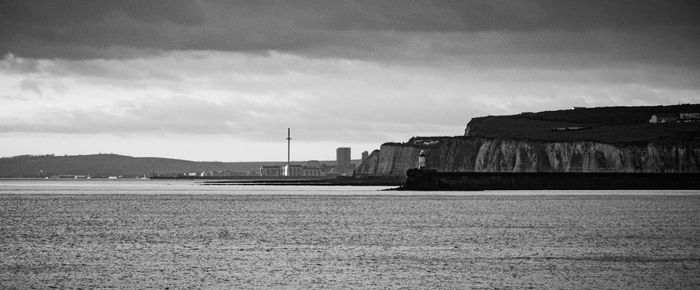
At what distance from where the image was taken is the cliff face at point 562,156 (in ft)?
393

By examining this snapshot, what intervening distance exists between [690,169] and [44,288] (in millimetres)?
106698

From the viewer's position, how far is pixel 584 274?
2314 centimetres

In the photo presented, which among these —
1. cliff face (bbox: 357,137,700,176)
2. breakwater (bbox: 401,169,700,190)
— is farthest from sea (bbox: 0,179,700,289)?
cliff face (bbox: 357,137,700,176)

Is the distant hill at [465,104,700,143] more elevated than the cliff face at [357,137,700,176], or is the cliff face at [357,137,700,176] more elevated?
the distant hill at [465,104,700,143]

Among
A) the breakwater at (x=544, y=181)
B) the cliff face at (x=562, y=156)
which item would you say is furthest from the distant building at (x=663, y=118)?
the breakwater at (x=544, y=181)

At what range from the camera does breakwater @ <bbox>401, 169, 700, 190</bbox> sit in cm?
10619

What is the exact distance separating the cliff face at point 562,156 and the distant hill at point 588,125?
12.7 feet

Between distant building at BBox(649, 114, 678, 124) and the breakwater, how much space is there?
42.6 m

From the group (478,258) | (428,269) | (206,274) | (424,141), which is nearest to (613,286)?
(428,269)

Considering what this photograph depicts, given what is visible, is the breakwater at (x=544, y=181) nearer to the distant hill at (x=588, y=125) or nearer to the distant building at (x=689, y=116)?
the distant hill at (x=588, y=125)

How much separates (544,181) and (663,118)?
166 feet

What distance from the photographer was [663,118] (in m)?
153

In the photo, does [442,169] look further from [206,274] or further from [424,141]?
[206,274]

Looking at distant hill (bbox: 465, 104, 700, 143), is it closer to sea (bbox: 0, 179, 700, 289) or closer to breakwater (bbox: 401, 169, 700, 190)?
breakwater (bbox: 401, 169, 700, 190)
